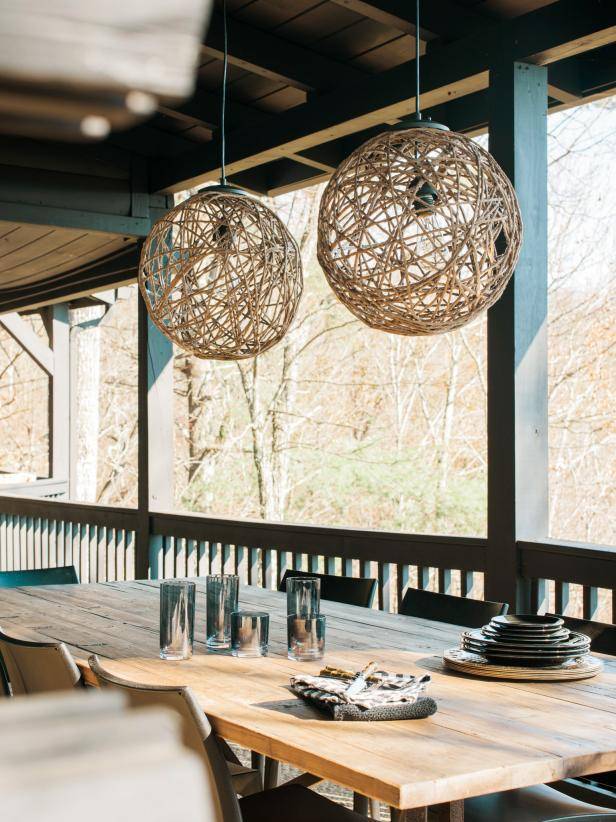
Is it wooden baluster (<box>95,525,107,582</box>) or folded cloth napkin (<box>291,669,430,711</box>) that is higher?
folded cloth napkin (<box>291,669,430,711</box>)

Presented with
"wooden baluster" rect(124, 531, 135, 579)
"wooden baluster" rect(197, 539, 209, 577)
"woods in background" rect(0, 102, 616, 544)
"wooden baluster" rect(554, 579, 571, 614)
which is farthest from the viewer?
"woods in background" rect(0, 102, 616, 544)

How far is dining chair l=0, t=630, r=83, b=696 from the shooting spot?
2.15 m

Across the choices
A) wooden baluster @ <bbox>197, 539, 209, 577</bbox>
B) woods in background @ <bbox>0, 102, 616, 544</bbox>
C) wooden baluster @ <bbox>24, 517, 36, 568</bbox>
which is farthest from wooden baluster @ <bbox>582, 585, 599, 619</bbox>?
woods in background @ <bbox>0, 102, 616, 544</bbox>

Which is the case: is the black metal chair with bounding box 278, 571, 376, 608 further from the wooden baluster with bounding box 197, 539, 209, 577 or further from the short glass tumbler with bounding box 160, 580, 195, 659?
the wooden baluster with bounding box 197, 539, 209, 577

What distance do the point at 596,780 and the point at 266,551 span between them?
2.53 metres

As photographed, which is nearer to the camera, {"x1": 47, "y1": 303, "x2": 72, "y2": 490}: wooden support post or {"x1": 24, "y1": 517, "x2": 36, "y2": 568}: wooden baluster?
{"x1": 24, "y1": 517, "x2": 36, "y2": 568}: wooden baluster

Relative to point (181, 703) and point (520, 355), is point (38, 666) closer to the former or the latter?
point (181, 703)

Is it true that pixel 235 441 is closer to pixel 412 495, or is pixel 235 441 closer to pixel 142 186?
pixel 412 495

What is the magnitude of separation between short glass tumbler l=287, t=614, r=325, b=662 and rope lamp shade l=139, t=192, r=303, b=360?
3.45ft

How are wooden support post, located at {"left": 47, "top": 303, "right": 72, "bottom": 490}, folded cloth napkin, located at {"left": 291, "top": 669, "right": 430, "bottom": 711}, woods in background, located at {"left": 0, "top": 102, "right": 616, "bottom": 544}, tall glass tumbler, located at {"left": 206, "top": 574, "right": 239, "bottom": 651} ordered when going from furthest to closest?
woods in background, located at {"left": 0, "top": 102, "right": 616, "bottom": 544} → wooden support post, located at {"left": 47, "top": 303, "right": 72, "bottom": 490} → tall glass tumbler, located at {"left": 206, "top": 574, "right": 239, "bottom": 651} → folded cloth napkin, located at {"left": 291, "top": 669, "right": 430, "bottom": 711}

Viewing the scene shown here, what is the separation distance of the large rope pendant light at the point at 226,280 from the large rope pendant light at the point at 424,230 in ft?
1.94

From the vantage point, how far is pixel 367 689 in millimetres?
2025

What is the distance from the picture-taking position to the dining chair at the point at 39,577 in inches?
153

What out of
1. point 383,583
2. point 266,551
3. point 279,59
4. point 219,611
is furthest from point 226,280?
point 266,551
